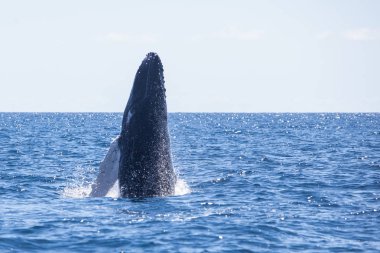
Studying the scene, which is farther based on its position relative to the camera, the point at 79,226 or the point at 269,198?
the point at 269,198

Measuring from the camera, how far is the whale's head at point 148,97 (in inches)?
578

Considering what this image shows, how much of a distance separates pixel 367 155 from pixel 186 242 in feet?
79.4

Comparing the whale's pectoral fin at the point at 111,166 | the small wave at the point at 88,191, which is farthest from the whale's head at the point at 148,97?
the small wave at the point at 88,191

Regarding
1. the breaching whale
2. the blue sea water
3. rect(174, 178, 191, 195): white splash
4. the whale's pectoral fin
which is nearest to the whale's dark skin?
the breaching whale

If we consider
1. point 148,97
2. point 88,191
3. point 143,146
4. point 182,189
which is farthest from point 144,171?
point 88,191

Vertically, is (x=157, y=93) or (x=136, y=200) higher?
(x=157, y=93)

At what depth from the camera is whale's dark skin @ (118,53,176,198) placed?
1445cm

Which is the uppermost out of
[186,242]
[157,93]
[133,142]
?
[157,93]

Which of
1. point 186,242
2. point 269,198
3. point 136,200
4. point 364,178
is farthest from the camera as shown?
point 364,178

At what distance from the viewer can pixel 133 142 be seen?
14492mm

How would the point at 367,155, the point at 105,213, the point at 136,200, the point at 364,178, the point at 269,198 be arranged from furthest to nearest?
the point at 367,155 < the point at 364,178 < the point at 269,198 < the point at 136,200 < the point at 105,213

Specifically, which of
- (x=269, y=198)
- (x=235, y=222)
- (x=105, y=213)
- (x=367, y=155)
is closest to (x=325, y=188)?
(x=269, y=198)

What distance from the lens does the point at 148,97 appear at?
14.8 meters

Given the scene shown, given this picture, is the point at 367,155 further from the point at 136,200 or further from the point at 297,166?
the point at 136,200
